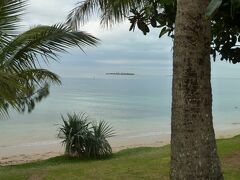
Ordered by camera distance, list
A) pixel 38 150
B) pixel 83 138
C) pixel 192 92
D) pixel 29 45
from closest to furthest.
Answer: pixel 192 92, pixel 29 45, pixel 83 138, pixel 38 150

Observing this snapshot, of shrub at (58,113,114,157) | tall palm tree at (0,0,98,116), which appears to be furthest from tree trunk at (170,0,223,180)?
shrub at (58,113,114,157)

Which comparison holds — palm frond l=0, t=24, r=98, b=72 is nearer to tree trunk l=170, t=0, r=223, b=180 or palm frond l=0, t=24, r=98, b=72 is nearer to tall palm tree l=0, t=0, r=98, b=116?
tall palm tree l=0, t=0, r=98, b=116

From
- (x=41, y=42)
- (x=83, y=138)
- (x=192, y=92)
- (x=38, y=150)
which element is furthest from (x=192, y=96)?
(x=38, y=150)

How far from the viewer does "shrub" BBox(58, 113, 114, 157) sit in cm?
1217

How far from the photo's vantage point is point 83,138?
1206 cm

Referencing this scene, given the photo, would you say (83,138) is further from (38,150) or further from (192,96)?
(192,96)

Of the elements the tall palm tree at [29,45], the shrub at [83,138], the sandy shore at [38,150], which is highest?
the tall palm tree at [29,45]

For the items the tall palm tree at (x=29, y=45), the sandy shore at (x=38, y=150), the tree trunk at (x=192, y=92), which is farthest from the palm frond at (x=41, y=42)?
the sandy shore at (x=38, y=150)

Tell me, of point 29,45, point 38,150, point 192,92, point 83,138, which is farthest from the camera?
Answer: point 38,150

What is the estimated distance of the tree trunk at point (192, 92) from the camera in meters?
3.59

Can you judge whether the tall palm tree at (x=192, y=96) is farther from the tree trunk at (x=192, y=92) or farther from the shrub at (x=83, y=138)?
the shrub at (x=83, y=138)

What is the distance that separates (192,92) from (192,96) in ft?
0.10

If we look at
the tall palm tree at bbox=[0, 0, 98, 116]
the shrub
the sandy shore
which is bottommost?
the sandy shore

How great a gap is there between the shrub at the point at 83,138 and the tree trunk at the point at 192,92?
854 centimetres
